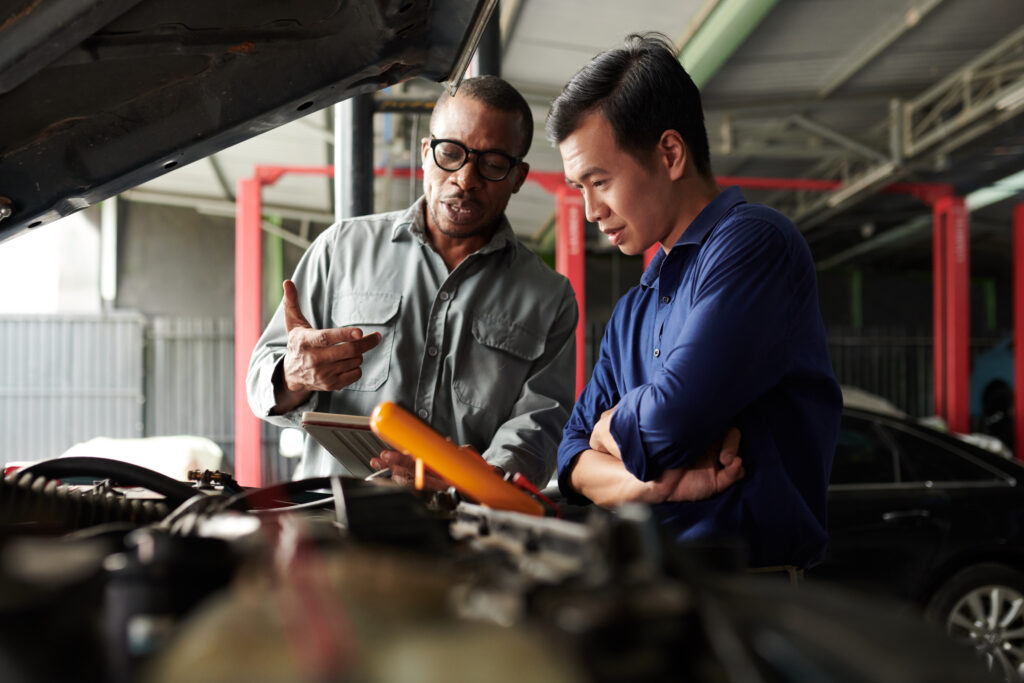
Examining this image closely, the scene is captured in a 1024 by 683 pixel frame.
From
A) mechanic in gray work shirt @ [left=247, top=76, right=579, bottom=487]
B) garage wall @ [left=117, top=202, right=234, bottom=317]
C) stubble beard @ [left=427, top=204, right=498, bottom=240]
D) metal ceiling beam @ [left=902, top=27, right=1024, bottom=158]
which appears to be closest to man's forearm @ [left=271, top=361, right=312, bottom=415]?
mechanic in gray work shirt @ [left=247, top=76, right=579, bottom=487]

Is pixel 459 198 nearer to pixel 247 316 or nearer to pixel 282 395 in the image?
pixel 282 395

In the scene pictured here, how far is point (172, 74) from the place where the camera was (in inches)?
44.3

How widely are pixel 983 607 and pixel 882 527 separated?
1.93ft

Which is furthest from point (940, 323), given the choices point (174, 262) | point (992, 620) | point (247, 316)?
point (174, 262)

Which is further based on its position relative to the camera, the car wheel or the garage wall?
the garage wall

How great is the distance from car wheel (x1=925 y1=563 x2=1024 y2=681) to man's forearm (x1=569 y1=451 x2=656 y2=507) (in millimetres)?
2890

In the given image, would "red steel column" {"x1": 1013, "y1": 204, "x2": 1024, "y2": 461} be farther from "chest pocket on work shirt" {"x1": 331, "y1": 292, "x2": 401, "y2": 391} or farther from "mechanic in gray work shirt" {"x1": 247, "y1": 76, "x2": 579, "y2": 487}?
"chest pocket on work shirt" {"x1": 331, "y1": 292, "x2": 401, "y2": 391}

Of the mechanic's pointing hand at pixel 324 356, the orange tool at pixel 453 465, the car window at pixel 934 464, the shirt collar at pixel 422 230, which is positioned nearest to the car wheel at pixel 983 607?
the car window at pixel 934 464

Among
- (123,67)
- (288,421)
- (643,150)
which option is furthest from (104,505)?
(288,421)

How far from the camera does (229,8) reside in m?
1.05

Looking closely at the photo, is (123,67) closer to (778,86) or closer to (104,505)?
(104,505)

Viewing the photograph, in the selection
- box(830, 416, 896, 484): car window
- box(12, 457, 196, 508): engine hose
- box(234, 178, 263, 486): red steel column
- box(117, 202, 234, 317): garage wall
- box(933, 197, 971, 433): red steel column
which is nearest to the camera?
box(12, 457, 196, 508): engine hose

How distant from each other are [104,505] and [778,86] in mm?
7567

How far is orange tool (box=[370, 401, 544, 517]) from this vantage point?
692 millimetres
